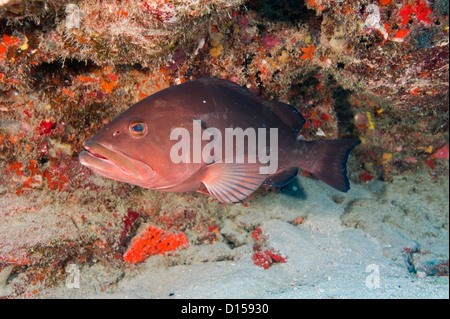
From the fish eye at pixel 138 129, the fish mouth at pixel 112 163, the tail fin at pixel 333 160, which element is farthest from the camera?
the tail fin at pixel 333 160

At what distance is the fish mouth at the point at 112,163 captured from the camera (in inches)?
94.0

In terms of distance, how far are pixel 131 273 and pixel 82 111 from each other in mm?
2254

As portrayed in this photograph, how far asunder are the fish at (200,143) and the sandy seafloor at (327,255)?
1.29 metres

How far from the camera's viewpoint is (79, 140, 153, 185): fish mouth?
2389 mm

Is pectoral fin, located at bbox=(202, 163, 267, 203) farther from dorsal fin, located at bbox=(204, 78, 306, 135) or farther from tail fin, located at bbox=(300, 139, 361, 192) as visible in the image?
tail fin, located at bbox=(300, 139, 361, 192)

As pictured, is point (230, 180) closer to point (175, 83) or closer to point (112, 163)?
point (112, 163)

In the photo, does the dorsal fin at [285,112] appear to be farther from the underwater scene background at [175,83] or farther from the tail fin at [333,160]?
the underwater scene background at [175,83]

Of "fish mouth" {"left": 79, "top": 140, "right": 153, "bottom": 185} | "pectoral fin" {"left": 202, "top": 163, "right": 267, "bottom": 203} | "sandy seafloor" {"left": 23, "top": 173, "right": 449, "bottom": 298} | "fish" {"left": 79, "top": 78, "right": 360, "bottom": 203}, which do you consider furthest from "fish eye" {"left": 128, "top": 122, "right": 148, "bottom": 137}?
"sandy seafloor" {"left": 23, "top": 173, "right": 449, "bottom": 298}

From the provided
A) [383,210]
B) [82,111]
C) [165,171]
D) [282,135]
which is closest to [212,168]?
[165,171]

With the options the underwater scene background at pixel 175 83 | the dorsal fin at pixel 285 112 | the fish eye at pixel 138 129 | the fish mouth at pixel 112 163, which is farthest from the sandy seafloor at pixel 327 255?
the fish eye at pixel 138 129

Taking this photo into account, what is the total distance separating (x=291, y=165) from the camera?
3783 millimetres

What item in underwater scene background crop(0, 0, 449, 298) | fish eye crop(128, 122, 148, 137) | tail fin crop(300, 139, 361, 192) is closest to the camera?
fish eye crop(128, 122, 148, 137)
